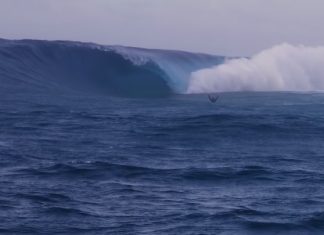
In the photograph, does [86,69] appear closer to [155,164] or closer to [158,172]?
[155,164]

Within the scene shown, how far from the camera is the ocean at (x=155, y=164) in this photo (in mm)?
10891

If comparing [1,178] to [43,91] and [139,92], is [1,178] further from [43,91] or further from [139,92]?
[139,92]

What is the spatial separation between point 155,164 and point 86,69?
79.8 feet

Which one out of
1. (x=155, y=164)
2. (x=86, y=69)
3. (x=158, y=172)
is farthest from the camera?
(x=86, y=69)

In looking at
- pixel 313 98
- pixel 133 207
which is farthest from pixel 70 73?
pixel 133 207

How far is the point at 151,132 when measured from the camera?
20.2 metres

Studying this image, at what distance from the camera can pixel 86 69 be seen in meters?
39.1

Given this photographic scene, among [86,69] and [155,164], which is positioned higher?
[86,69]

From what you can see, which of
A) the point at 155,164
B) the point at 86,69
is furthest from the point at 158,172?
the point at 86,69

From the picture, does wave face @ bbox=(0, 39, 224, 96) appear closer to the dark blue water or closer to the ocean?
the ocean

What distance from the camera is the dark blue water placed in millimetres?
10820

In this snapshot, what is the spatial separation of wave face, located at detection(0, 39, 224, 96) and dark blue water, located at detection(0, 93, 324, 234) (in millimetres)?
9493

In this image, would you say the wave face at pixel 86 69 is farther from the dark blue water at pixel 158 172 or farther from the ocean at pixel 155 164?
the dark blue water at pixel 158 172

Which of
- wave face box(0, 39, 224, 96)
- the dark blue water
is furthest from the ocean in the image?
wave face box(0, 39, 224, 96)
